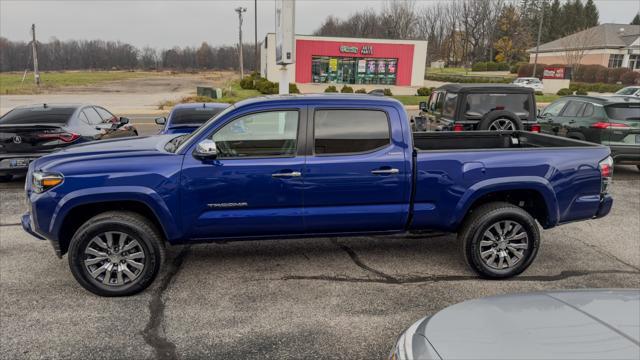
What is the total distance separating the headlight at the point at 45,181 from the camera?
4.12 meters

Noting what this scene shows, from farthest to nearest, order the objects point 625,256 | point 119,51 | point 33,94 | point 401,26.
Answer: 1. point 119,51
2. point 401,26
3. point 33,94
4. point 625,256

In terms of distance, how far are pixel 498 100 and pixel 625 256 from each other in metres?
5.12

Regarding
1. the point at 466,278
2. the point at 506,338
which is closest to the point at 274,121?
the point at 466,278

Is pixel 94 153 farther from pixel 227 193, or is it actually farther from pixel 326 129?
pixel 326 129

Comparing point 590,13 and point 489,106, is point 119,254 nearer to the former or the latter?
point 489,106

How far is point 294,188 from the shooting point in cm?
437

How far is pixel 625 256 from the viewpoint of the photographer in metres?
5.41

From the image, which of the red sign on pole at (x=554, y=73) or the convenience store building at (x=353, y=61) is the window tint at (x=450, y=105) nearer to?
the convenience store building at (x=353, y=61)

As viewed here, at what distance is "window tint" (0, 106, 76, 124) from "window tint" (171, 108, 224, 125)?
1.91m

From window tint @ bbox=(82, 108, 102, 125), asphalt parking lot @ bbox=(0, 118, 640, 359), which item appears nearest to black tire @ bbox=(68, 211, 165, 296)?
asphalt parking lot @ bbox=(0, 118, 640, 359)

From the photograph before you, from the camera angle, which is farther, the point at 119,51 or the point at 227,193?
the point at 119,51

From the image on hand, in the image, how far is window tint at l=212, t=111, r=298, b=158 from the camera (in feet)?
14.4

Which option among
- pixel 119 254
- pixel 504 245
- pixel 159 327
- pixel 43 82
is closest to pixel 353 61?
pixel 504 245

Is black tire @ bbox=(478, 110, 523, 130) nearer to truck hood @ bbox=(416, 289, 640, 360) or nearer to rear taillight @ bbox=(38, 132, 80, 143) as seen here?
truck hood @ bbox=(416, 289, 640, 360)
